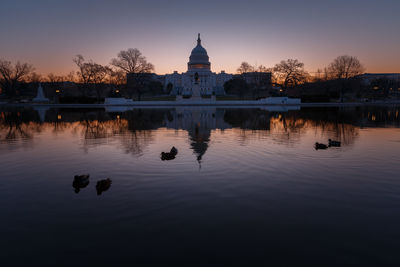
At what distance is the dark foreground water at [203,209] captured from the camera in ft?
13.7

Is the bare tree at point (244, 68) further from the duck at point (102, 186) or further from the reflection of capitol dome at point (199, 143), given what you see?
the duck at point (102, 186)

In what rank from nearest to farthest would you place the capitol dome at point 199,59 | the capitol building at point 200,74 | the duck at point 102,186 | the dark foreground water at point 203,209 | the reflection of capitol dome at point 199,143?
1. the dark foreground water at point 203,209
2. the duck at point 102,186
3. the reflection of capitol dome at point 199,143
4. the capitol building at point 200,74
5. the capitol dome at point 199,59

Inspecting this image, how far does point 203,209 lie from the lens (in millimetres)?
5676

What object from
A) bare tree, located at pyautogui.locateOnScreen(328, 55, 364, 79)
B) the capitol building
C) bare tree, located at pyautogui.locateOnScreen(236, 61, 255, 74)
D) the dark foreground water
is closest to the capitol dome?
the capitol building

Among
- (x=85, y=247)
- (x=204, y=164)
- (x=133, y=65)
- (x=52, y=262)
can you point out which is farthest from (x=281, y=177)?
(x=133, y=65)

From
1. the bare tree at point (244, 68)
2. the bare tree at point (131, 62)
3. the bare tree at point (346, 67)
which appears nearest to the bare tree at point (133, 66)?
the bare tree at point (131, 62)

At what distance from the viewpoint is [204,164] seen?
9.09 m

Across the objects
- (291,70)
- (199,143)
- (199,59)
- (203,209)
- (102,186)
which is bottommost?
(203,209)

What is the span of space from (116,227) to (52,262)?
3.86 feet

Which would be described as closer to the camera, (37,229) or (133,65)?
(37,229)

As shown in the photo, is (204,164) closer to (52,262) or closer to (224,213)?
(224,213)

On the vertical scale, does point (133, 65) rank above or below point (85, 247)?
above

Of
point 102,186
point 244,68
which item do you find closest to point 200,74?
point 244,68

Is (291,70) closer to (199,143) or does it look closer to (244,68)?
(244,68)
